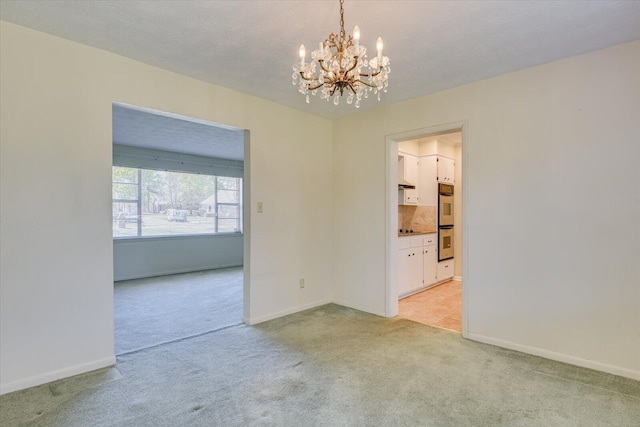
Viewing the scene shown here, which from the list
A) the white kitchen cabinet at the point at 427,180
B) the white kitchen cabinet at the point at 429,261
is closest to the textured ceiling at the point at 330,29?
the white kitchen cabinet at the point at 427,180

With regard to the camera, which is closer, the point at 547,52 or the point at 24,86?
the point at 24,86

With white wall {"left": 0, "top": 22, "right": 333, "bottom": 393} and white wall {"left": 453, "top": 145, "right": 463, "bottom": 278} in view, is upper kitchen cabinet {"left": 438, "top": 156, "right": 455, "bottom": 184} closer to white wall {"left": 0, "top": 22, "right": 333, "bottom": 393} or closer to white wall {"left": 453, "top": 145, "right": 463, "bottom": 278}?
white wall {"left": 453, "top": 145, "right": 463, "bottom": 278}

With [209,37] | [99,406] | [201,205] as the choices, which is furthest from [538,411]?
[201,205]

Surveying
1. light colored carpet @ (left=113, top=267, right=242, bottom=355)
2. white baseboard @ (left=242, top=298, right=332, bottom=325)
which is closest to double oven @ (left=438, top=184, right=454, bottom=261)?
white baseboard @ (left=242, top=298, right=332, bottom=325)

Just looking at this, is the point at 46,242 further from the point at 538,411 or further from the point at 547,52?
the point at 547,52

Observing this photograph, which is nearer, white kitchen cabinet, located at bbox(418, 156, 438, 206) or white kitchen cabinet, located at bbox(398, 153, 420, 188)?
white kitchen cabinet, located at bbox(398, 153, 420, 188)

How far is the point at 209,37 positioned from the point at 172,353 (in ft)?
8.76

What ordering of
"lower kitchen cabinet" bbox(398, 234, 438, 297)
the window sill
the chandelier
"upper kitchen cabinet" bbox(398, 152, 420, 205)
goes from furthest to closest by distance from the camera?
the window sill → "upper kitchen cabinet" bbox(398, 152, 420, 205) → "lower kitchen cabinet" bbox(398, 234, 438, 297) → the chandelier

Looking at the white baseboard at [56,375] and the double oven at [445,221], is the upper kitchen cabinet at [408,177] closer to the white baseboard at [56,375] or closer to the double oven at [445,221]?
the double oven at [445,221]

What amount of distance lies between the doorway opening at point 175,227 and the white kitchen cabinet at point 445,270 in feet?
10.8

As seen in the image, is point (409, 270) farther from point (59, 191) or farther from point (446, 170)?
point (59, 191)

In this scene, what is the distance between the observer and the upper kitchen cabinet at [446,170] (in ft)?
18.6

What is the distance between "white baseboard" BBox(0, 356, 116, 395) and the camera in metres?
2.29

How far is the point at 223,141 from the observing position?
19.3 ft
